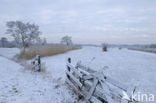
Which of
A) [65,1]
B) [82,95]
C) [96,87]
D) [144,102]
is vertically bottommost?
[144,102]

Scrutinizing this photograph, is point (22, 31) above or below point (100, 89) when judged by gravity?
above

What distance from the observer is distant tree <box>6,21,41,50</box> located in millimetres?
28141

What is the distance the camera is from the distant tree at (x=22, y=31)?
1108 inches

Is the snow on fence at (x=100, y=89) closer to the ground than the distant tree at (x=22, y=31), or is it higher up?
closer to the ground

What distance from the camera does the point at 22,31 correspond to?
28.5 metres

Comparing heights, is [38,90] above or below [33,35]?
below

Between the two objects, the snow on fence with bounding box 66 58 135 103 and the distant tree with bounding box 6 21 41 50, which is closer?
the snow on fence with bounding box 66 58 135 103

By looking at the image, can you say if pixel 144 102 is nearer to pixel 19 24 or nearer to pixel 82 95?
pixel 82 95

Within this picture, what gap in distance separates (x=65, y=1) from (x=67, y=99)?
456 inches

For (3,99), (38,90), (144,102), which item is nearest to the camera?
(3,99)

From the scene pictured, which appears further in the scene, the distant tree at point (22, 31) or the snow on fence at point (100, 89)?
the distant tree at point (22, 31)

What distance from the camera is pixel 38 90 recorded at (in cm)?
394

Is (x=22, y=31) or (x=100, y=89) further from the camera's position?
(x=22, y=31)

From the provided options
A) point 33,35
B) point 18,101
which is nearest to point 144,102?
point 18,101
